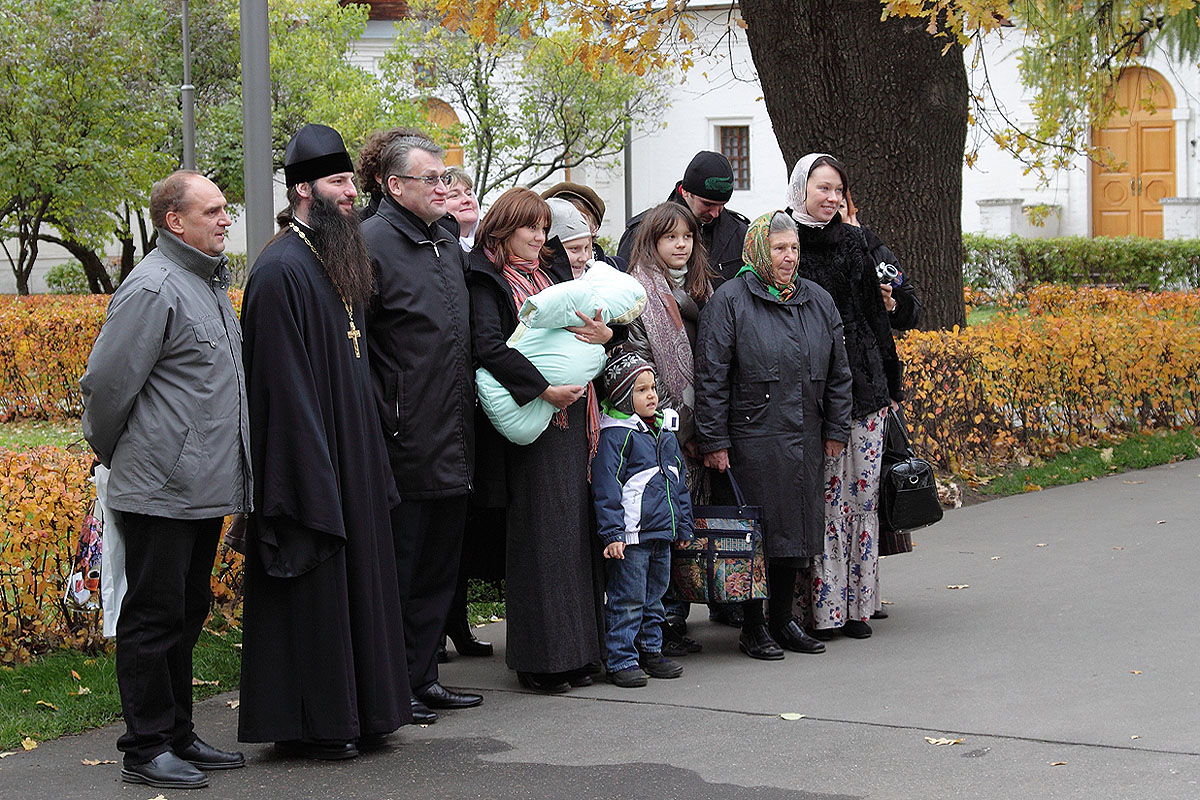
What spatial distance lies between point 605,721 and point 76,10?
21277 mm

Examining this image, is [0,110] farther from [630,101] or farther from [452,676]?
[452,676]

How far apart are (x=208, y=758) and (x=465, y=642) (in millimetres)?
1722

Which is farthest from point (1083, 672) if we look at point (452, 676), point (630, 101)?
point (630, 101)

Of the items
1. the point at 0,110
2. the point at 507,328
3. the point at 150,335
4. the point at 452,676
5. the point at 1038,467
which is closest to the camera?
the point at 150,335

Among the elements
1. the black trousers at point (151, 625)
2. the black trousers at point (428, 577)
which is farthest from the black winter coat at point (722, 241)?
the black trousers at point (151, 625)

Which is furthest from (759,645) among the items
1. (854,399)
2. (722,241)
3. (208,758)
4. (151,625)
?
(151,625)

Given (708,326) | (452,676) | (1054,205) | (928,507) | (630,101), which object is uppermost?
(630,101)

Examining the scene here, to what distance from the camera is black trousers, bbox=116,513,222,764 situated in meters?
4.58

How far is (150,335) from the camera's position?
4.50 meters

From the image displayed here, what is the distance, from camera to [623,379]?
5832 millimetres

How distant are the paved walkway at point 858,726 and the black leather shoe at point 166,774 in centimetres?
4

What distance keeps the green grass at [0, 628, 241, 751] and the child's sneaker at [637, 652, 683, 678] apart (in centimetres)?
164

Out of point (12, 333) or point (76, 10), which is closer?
point (12, 333)

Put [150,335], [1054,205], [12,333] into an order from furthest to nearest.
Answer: [1054,205], [12,333], [150,335]
